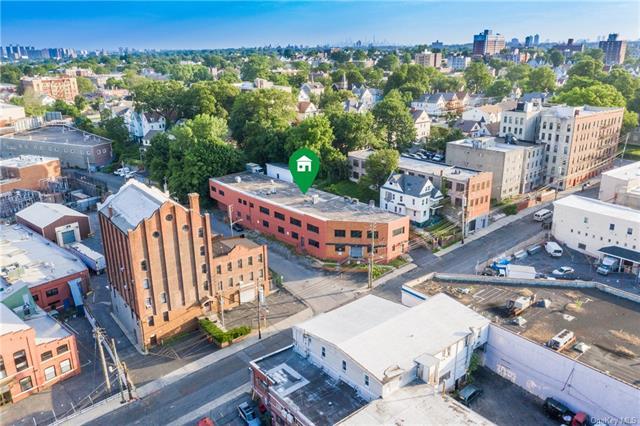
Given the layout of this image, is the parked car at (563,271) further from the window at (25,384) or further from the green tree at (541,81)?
the green tree at (541,81)

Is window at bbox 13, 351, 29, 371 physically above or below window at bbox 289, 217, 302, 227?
below

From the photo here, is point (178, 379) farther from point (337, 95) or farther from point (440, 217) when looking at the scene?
point (337, 95)

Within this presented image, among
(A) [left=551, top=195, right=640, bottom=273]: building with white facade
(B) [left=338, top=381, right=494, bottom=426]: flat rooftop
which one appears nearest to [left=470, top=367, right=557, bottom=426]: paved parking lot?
(B) [left=338, top=381, right=494, bottom=426]: flat rooftop

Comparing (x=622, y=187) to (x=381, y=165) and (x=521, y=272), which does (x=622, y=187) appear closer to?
(x=521, y=272)

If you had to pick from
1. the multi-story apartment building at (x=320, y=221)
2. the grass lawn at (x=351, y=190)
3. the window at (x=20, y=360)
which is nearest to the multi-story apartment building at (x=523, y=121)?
the grass lawn at (x=351, y=190)

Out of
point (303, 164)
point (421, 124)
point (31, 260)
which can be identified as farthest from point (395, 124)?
point (31, 260)

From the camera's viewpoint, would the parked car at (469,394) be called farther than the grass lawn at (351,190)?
No

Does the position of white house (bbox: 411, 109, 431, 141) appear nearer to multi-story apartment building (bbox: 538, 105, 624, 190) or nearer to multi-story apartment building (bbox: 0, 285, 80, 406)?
multi-story apartment building (bbox: 538, 105, 624, 190)
